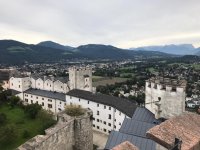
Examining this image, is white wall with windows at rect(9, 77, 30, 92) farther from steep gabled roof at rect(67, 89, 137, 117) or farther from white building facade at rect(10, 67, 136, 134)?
steep gabled roof at rect(67, 89, 137, 117)

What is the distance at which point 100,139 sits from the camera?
51812 mm

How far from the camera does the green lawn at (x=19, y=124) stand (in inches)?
1790

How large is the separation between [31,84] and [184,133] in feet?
229

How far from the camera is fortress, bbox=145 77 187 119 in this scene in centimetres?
3019

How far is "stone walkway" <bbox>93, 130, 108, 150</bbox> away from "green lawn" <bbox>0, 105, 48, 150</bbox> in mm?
10301

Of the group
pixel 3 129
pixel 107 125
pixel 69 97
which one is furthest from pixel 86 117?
pixel 69 97

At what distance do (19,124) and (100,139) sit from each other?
1652cm

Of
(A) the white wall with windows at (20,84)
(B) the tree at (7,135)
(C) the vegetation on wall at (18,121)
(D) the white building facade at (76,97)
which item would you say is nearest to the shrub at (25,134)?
(C) the vegetation on wall at (18,121)

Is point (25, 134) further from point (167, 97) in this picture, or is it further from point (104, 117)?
point (167, 97)

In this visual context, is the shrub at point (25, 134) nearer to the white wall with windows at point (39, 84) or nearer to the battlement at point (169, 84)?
the battlement at point (169, 84)

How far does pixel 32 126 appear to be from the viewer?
2146 inches

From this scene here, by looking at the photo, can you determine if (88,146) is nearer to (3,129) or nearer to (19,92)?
(3,129)

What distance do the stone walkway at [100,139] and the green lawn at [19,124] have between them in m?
10.3

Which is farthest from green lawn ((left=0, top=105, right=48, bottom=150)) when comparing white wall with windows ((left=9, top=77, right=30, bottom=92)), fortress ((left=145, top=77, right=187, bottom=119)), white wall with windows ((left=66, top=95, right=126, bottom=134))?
fortress ((left=145, top=77, right=187, bottom=119))
